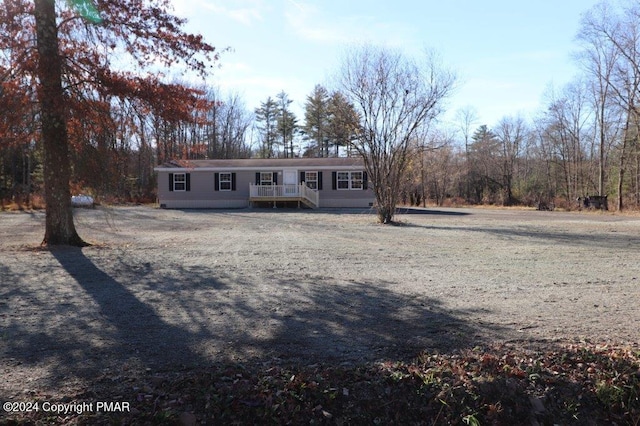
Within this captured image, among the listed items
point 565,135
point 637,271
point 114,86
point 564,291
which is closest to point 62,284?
point 114,86

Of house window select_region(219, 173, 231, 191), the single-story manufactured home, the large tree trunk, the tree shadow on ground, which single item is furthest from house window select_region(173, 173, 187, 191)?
the tree shadow on ground

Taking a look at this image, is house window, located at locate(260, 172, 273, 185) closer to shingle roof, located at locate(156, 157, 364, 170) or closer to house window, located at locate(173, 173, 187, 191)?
shingle roof, located at locate(156, 157, 364, 170)

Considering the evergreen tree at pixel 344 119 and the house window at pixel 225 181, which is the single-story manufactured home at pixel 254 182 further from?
the evergreen tree at pixel 344 119

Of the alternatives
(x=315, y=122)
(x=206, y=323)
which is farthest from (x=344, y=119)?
(x=315, y=122)

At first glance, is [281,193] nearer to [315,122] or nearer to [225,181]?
[225,181]

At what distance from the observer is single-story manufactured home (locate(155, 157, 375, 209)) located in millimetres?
29312

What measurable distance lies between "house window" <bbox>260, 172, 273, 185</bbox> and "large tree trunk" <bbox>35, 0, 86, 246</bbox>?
19.1 meters

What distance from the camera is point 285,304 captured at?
203 inches

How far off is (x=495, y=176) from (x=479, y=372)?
49.5 metres

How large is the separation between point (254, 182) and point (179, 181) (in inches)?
193

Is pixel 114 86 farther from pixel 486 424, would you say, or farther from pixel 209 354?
pixel 486 424

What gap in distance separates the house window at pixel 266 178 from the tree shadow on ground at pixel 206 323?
2282 centimetres

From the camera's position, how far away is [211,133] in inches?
1811

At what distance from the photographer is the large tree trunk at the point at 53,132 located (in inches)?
350
